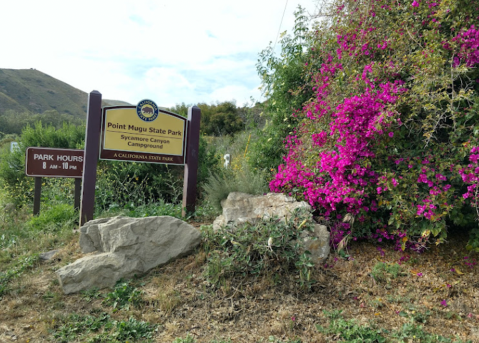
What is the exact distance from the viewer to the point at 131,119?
5.36 m

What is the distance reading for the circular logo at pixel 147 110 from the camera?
5.38m

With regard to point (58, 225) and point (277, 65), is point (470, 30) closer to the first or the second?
point (277, 65)

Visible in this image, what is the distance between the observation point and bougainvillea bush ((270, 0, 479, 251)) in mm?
3672

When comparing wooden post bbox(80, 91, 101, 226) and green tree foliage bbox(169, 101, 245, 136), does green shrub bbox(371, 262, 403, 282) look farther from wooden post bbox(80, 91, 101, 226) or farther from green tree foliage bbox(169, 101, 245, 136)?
green tree foliage bbox(169, 101, 245, 136)

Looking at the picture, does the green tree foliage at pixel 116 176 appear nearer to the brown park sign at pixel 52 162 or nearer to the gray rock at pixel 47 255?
the brown park sign at pixel 52 162

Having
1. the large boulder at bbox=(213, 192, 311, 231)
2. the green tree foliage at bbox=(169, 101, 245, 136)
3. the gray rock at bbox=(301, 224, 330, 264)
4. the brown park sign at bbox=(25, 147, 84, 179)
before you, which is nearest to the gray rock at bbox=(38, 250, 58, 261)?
the brown park sign at bbox=(25, 147, 84, 179)

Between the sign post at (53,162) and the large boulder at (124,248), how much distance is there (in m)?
2.06

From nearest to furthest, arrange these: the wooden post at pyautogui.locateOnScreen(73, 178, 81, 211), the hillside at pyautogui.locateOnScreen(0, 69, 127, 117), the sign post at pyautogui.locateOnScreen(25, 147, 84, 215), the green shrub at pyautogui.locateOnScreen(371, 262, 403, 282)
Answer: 1. the green shrub at pyautogui.locateOnScreen(371, 262, 403, 282)
2. the sign post at pyautogui.locateOnScreen(25, 147, 84, 215)
3. the wooden post at pyautogui.locateOnScreen(73, 178, 81, 211)
4. the hillside at pyautogui.locateOnScreen(0, 69, 127, 117)

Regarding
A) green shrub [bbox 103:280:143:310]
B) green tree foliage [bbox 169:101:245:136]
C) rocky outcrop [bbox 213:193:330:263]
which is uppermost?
green tree foliage [bbox 169:101:245:136]

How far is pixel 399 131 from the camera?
4.03 m

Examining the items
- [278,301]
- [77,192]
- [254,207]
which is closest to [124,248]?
[254,207]

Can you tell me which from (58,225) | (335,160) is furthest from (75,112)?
(335,160)

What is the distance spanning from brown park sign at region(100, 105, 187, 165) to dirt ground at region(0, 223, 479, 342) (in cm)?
205

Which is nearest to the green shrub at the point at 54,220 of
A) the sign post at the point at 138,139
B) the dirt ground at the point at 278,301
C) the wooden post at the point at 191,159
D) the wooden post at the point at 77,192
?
the wooden post at the point at 77,192
